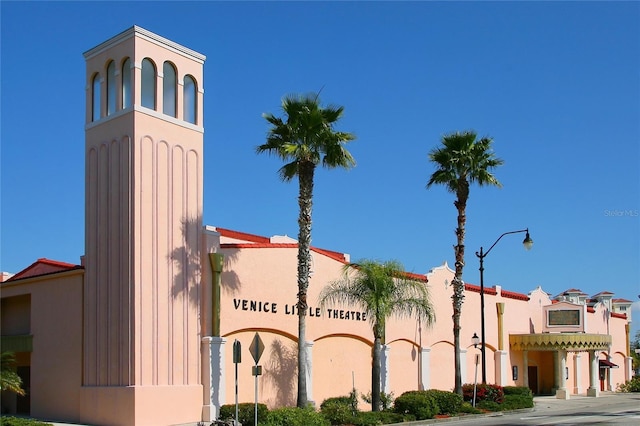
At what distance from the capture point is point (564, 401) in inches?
1843

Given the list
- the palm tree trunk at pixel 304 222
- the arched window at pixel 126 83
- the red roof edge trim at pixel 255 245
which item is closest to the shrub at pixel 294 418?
the palm tree trunk at pixel 304 222

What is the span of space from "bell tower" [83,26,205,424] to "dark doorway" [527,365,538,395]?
30.1 m

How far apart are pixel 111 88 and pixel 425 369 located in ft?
69.6

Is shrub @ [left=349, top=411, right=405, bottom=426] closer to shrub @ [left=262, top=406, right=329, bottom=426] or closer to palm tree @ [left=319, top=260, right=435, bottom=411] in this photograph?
palm tree @ [left=319, top=260, right=435, bottom=411]

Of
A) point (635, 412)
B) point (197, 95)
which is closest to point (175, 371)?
point (197, 95)

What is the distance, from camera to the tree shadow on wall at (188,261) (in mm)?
28812

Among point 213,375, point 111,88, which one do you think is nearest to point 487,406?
point 213,375

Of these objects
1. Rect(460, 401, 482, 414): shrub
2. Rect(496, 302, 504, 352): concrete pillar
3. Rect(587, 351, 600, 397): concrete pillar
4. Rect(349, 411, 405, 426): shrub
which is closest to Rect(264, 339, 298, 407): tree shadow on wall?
Rect(349, 411, 405, 426): shrub

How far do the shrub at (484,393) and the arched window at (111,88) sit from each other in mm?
20408

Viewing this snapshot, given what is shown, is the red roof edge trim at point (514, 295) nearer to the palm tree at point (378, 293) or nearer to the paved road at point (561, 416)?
the paved road at point (561, 416)

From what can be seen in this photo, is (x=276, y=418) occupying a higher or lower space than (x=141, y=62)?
lower

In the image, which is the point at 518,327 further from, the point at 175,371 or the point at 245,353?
the point at 175,371

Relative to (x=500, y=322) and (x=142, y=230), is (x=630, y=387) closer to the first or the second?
(x=500, y=322)

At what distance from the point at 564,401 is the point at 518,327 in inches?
240
